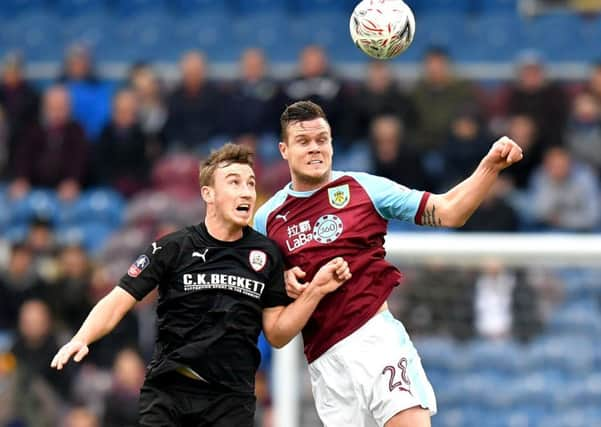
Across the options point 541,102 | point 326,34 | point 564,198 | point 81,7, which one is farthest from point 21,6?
point 564,198

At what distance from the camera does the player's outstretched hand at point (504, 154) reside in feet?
18.8

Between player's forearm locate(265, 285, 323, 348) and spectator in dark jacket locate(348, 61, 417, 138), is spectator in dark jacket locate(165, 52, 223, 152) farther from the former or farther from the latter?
player's forearm locate(265, 285, 323, 348)

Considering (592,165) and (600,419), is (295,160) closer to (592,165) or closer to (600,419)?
(600,419)

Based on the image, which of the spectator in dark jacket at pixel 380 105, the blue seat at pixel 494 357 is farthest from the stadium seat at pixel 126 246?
the blue seat at pixel 494 357

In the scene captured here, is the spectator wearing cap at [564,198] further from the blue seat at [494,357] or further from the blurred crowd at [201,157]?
the blue seat at [494,357]

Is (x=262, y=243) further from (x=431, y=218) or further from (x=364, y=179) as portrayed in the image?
(x=431, y=218)

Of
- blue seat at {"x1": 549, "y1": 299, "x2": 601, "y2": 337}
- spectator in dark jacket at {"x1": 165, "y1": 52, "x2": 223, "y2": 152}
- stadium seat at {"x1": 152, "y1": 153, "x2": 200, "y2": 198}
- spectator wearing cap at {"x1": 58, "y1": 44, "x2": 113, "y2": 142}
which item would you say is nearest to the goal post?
blue seat at {"x1": 549, "y1": 299, "x2": 601, "y2": 337}

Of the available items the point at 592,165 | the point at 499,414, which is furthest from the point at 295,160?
the point at 592,165

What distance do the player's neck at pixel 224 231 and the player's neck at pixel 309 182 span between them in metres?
0.38

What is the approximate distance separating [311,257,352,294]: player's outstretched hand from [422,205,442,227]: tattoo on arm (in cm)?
44

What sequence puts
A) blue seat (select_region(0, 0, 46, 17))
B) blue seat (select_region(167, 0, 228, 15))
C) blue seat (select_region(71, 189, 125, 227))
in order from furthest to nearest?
blue seat (select_region(0, 0, 46, 17)), blue seat (select_region(167, 0, 228, 15)), blue seat (select_region(71, 189, 125, 227))

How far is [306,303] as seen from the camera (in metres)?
5.93

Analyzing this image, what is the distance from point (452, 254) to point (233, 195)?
2.87m

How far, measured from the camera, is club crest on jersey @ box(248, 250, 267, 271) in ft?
19.6
